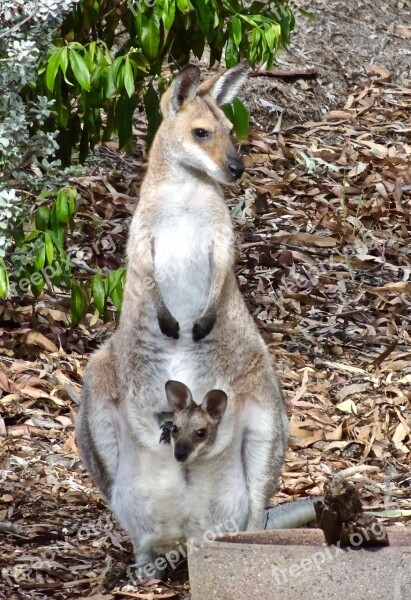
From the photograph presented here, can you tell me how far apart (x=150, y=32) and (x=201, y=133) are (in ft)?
3.17

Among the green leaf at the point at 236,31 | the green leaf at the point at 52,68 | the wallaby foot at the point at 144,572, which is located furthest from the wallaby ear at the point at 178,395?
the green leaf at the point at 236,31

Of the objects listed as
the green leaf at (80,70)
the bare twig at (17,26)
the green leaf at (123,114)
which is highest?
the bare twig at (17,26)

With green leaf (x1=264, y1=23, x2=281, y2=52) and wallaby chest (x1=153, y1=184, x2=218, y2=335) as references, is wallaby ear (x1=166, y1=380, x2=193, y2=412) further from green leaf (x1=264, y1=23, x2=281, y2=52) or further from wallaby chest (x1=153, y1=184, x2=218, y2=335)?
green leaf (x1=264, y1=23, x2=281, y2=52)

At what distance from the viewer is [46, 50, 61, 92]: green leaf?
18.2ft

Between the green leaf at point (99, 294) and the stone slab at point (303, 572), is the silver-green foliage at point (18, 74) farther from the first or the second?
the stone slab at point (303, 572)

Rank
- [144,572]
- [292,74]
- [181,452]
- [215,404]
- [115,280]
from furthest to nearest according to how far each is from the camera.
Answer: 1. [292,74]
2. [115,280]
3. [144,572]
4. [215,404]
5. [181,452]

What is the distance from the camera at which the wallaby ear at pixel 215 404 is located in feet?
15.3

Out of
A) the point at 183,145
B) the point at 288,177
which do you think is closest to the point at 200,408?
the point at 183,145

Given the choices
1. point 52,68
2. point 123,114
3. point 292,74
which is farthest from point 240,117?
point 292,74

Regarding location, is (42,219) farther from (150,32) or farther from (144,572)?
(144,572)

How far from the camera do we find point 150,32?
19.0 ft

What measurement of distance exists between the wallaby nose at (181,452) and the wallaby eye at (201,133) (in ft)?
4.36

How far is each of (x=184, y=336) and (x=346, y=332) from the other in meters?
2.97

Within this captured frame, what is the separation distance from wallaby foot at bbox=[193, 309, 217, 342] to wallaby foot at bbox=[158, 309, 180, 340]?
0.08 meters
